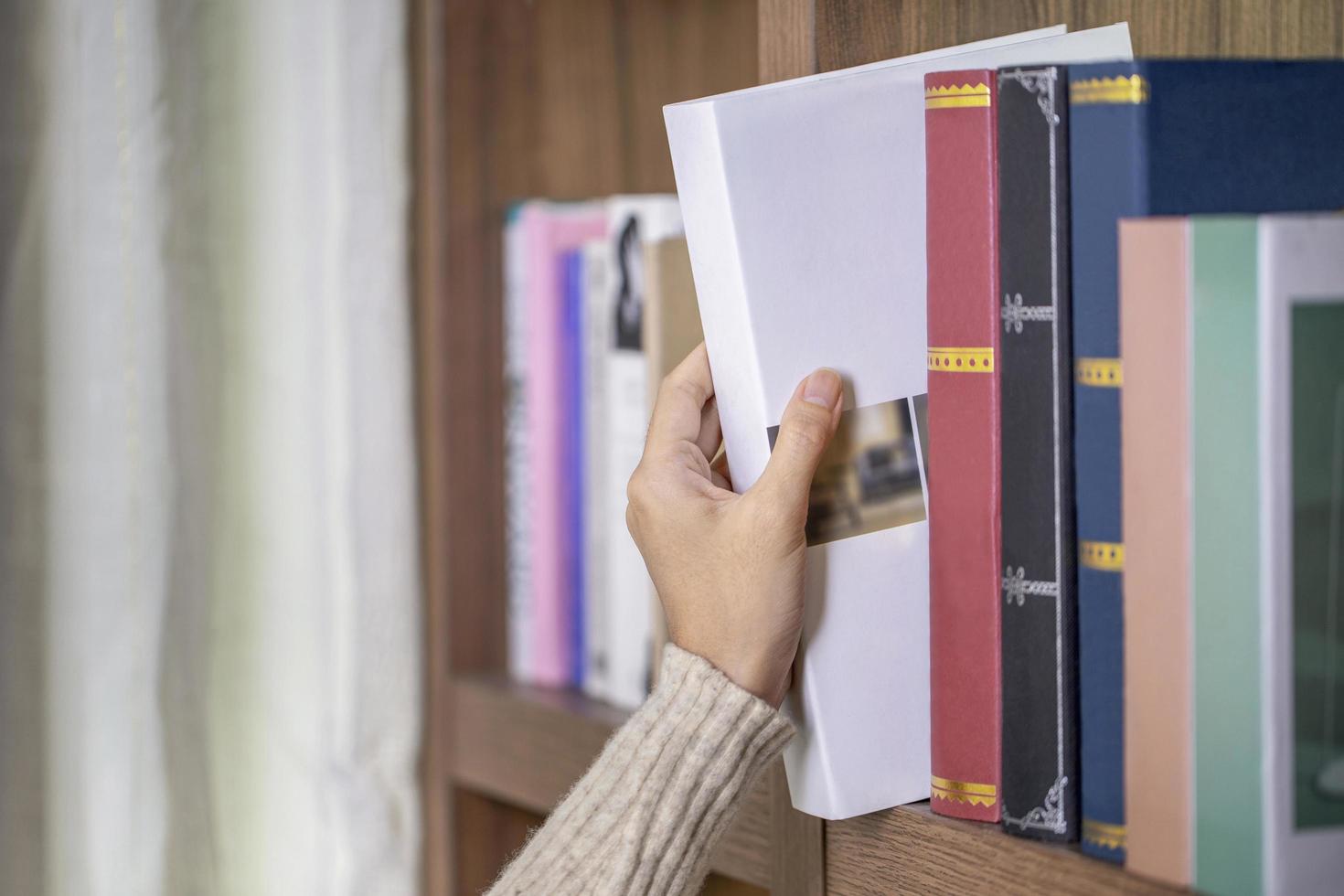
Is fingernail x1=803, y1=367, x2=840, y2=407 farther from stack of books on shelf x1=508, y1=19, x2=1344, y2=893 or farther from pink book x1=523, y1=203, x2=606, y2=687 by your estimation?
pink book x1=523, y1=203, x2=606, y2=687

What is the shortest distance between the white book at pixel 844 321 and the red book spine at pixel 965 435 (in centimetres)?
3

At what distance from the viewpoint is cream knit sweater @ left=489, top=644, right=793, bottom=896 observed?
591mm

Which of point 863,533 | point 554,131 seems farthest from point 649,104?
point 863,533

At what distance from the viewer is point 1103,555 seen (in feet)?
1.67

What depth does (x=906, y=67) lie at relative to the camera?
0.59m

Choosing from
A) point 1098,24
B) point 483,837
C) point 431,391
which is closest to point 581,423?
point 431,391

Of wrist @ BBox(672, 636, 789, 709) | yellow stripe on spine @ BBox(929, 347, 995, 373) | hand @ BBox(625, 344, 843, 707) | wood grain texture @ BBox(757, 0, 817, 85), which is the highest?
wood grain texture @ BBox(757, 0, 817, 85)

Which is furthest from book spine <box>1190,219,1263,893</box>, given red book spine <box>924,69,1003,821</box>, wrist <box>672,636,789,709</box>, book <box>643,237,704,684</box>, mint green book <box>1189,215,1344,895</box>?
book <box>643,237,704,684</box>

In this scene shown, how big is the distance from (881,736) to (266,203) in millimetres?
618

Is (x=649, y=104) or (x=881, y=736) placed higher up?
(x=649, y=104)

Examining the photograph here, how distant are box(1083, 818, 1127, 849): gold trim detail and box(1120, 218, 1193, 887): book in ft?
0.07

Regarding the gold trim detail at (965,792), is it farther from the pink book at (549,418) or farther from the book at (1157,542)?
the pink book at (549,418)

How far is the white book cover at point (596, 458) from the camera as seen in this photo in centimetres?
95

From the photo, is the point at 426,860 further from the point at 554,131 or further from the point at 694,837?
the point at 554,131
